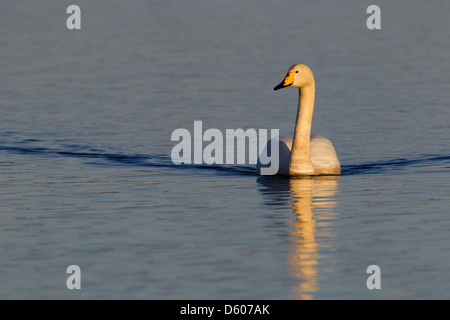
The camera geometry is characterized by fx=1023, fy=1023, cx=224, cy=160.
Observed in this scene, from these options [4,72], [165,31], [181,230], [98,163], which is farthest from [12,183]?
[165,31]

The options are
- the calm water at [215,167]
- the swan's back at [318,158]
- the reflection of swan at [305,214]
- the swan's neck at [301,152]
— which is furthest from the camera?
the swan's back at [318,158]

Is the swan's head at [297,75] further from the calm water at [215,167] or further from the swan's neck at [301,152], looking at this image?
the calm water at [215,167]

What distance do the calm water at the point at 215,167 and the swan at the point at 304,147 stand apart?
0.36 m

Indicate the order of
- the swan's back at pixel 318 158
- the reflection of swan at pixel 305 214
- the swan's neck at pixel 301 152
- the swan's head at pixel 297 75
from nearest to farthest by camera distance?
1. the reflection of swan at pixel 305 214
2. the swan's neck at pixel 301 152
3. the swan's back at pixel 318 158
4. the swan's head at pixel 297 75

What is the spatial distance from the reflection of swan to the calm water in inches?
1.3

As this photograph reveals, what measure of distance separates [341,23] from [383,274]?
30.1m

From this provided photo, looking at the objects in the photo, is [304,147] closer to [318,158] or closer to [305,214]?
[318,158]

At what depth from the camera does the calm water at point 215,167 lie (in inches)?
441

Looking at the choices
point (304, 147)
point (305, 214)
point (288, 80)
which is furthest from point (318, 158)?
point (305, 214)

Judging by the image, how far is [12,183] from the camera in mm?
16844

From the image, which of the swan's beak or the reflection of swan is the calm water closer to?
the reflection of swan

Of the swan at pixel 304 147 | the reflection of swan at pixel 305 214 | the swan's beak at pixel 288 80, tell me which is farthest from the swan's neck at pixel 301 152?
the swan's beak at pixel 288 80

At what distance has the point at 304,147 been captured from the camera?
17688 millimetres

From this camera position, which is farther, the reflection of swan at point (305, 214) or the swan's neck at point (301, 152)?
the swan's neck at point (301, 152)
